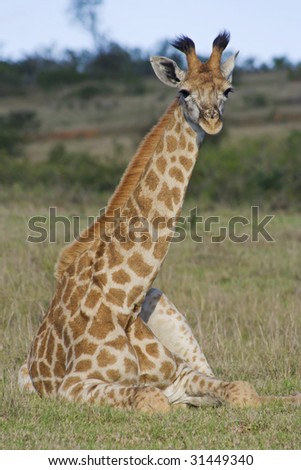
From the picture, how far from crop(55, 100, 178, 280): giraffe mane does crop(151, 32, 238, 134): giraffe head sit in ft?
0.75

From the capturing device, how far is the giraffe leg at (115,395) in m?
5.99

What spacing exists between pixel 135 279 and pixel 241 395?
3.47 ft

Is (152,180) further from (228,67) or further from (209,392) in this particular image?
(209,392)

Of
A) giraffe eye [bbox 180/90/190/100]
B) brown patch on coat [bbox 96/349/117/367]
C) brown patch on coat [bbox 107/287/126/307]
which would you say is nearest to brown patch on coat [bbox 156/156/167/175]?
giraffe eye [bbox 180/90/190/100]

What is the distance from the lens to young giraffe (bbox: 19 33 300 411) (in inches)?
253

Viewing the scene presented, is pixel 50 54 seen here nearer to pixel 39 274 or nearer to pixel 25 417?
pixel 39 274

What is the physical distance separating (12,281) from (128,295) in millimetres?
3960

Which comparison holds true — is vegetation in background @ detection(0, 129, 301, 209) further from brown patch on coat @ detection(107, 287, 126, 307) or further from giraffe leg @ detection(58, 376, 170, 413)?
giraffe leg @ detection(58, 376, 170, 413)

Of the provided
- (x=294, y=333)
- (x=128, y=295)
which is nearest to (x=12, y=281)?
(x=294, y=333)

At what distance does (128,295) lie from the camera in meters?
6.58

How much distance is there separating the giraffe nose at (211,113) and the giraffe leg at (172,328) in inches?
65.0

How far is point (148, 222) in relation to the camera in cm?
675
